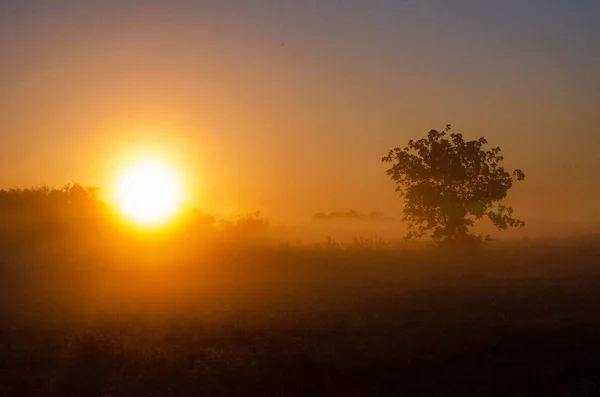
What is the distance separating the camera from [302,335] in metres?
21.4

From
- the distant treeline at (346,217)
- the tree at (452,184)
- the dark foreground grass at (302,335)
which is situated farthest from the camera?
the distant treeline at (346,217)

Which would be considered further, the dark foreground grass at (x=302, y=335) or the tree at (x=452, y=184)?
the tree at (x=452, y=184)

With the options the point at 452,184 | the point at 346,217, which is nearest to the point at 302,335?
the point at 452,184

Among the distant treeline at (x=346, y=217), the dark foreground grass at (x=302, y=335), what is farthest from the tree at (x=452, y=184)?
the distant treeline at (x=346, y=217)

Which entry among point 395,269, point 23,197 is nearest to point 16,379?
point 395,269

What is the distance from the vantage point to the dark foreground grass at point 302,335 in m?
16.8

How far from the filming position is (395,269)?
4322 cm

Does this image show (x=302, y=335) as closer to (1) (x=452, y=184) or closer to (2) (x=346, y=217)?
(1) (x=452, y=184)

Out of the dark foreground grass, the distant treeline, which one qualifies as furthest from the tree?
the distant treeline

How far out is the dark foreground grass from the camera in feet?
55.3

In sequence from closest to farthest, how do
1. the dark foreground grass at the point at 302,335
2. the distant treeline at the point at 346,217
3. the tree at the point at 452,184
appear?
the dark foreground grass at the point at 302,335 < the tree at the point at 452,184 < the distant treeline at the point at 346,217

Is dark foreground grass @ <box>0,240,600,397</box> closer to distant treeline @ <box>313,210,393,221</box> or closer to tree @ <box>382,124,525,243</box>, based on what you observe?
tree @ <box>382,124,525,243</box>

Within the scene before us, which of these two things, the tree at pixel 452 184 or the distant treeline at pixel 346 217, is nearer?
the tree at pixel 452 184

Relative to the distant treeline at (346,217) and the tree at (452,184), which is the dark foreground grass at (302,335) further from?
the distant treeline at (346,217)
